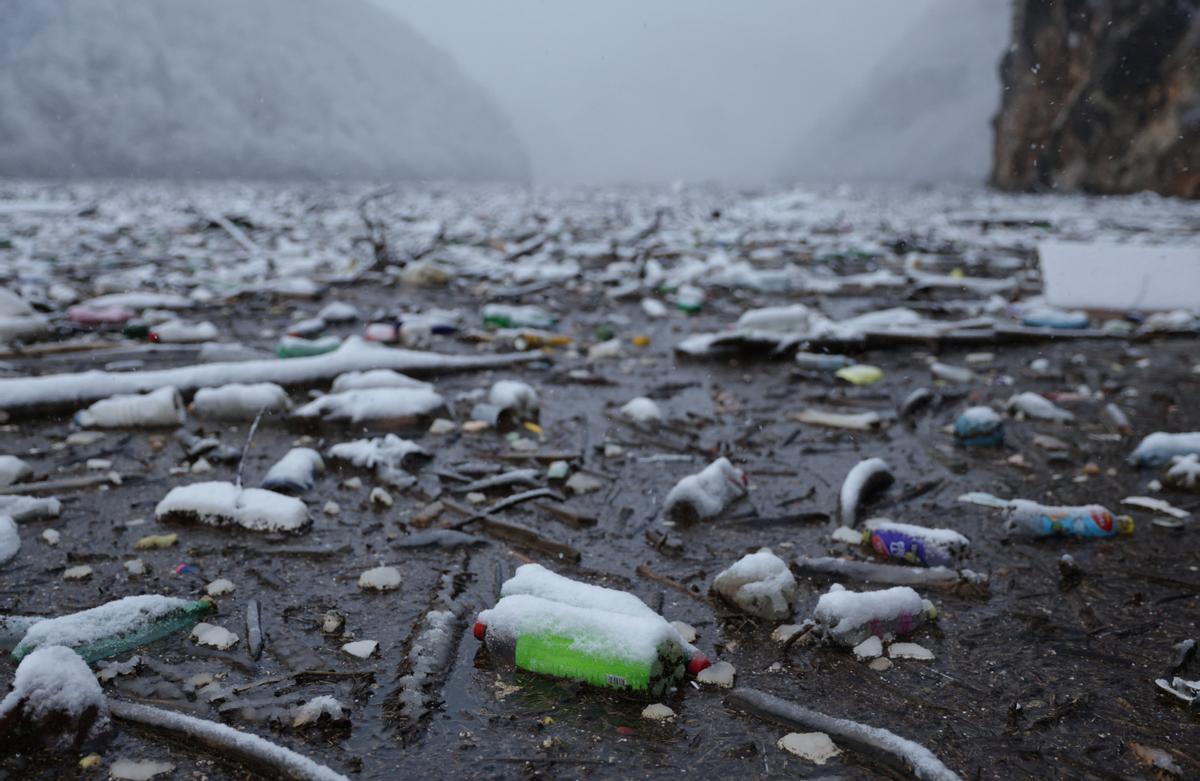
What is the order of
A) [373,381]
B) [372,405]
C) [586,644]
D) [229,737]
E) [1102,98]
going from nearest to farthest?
1. [229,737]
2. [586,644]
3. [372,405]
4. [373,381]
5. [1102,98]

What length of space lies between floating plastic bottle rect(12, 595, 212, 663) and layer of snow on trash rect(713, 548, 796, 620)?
3.33 feet

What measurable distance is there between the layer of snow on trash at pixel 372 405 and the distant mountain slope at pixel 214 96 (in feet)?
85.1

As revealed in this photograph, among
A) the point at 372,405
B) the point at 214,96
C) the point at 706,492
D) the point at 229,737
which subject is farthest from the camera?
the point at 214,96

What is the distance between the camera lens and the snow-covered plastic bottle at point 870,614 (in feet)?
4.33

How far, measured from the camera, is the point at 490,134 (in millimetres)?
39594

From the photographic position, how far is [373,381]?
2.75 meters

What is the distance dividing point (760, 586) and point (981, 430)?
52.1 inches

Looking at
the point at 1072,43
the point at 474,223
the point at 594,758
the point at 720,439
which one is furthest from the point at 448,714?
the point at 1072,43

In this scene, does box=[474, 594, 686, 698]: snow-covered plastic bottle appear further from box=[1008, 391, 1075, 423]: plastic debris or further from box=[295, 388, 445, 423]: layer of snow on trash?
box=[1008, 391, 1075, 423]: plastic debris

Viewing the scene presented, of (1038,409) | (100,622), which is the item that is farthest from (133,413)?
(1038,409)

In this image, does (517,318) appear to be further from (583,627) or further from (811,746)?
(811,746)

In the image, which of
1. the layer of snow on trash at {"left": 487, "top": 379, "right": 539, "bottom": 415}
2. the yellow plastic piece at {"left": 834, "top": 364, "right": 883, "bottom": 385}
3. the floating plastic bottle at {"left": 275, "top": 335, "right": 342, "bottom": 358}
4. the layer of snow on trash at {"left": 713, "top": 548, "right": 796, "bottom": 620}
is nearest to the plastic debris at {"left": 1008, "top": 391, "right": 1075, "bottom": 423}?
the yellow plastic piece at {"left": 834, "top": 364, "right": 883, "bottom": 385}

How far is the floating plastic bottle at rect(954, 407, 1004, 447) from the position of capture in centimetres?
234

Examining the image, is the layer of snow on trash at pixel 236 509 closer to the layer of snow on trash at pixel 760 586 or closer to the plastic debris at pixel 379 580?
Result: the plastic debris at pixel 379 580
